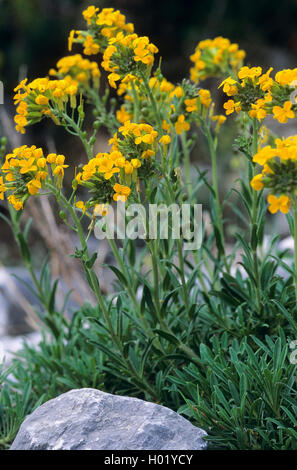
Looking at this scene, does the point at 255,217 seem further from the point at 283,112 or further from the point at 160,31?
the point at 160,31

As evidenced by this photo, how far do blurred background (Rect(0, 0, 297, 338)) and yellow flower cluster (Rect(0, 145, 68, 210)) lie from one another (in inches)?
210

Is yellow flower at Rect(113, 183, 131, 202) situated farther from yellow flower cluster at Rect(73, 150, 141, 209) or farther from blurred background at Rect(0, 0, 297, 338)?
blurred background at Rect(0, 0, 297, 338)

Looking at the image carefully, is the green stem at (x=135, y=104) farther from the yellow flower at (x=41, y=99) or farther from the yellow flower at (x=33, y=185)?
the yellow flower at (x=33, y=185)

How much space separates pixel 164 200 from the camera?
6.54 feet

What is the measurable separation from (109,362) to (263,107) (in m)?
1.02

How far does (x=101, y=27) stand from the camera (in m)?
1.88

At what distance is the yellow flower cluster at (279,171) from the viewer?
Result: 49.9 inches

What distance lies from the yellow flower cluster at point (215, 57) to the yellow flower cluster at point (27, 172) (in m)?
0.87

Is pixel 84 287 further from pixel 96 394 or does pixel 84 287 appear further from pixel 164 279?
pixel 96 394

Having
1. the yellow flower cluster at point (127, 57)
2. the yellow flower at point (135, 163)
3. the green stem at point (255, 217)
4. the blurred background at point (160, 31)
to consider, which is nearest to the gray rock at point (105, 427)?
the green stem at point (255, 217)

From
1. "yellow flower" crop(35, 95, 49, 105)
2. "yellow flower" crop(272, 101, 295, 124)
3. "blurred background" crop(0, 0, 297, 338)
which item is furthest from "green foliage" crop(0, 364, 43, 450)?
"blurred background" crop(0, 0, 297, 338)

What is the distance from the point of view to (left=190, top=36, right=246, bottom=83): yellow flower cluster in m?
2.20

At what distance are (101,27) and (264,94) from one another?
2.11ft
